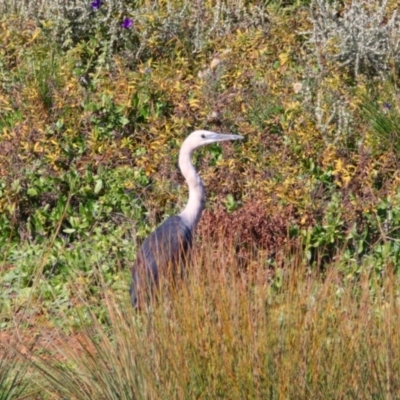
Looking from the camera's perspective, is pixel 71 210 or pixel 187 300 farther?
pixel 71 210

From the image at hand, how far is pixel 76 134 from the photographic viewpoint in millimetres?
8383

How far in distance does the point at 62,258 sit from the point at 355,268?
6.33 ft

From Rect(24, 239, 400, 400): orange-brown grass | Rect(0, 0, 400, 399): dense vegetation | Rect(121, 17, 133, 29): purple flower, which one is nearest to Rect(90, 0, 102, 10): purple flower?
Rect(0, 0, 400, 399): dense vegetation

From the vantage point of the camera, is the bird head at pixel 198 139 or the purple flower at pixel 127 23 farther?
the purple flower at pixel 127 23

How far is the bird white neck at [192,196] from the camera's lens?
6910 millimetres

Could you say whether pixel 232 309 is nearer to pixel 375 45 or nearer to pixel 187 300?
pixel 187 300

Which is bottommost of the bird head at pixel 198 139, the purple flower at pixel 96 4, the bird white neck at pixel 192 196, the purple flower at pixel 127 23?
the bird white neck at pixel 192 196

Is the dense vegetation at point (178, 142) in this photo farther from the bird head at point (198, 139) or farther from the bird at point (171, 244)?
the bird head at point (198, 139)

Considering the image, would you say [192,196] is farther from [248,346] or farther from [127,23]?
[248,346]

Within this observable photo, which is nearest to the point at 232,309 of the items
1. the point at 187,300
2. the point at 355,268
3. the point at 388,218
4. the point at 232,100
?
the point at 187,300

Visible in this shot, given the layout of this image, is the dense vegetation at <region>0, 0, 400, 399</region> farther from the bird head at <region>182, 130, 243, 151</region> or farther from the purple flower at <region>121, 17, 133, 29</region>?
the bird head at <region>182, 130, 243, 151</region>

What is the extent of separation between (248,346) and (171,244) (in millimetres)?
1874

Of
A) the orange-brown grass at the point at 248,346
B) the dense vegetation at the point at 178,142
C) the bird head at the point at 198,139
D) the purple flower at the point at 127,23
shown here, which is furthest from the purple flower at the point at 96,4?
the orange-brown grass at the point at 248,346

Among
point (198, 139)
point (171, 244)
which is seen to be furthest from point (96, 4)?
point (171, 244)
